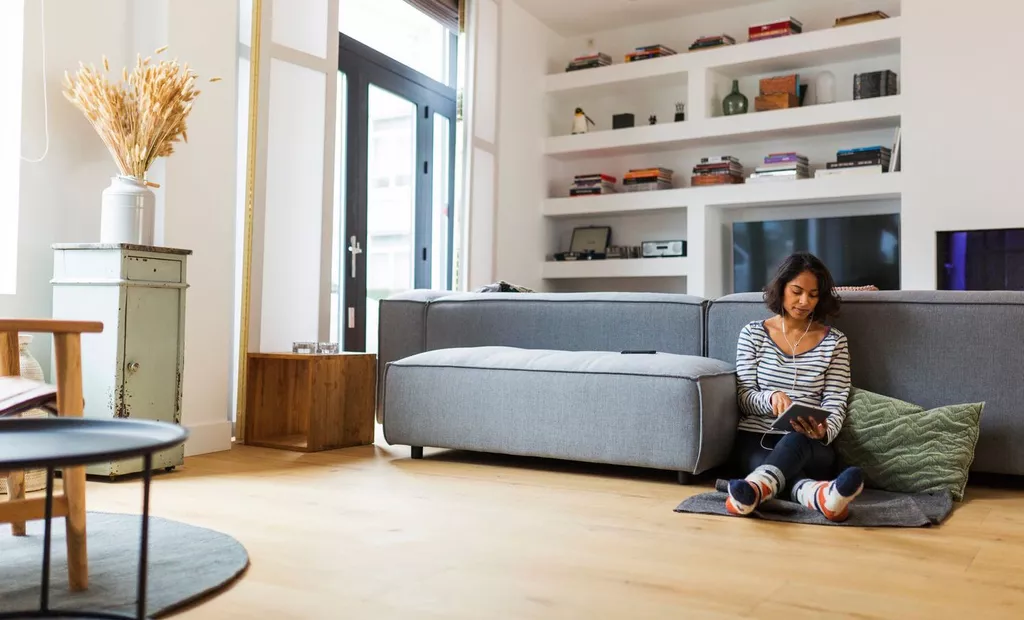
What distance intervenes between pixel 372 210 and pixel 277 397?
163cm

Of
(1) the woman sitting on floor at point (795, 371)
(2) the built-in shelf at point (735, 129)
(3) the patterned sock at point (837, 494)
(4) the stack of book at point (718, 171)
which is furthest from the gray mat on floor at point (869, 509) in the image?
(4) the stack of book at point (718, 171)

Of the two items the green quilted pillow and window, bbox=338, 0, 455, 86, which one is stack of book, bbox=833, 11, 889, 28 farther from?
the green quilted pillow

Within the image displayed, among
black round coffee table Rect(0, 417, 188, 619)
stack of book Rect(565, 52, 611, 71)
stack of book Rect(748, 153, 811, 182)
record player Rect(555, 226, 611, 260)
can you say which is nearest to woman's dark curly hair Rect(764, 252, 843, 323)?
black round coffee table Rect(0, 417, 188, 619)

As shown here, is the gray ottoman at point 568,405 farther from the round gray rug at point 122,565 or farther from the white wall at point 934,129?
the white wall at point 934,129

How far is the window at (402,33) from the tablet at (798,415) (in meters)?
3.34

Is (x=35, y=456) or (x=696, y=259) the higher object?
(x=696, y=259)

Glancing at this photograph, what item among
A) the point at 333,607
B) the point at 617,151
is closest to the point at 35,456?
the point at 333,607

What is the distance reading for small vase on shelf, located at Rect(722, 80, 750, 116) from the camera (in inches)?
236

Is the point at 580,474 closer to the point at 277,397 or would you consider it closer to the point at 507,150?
the point at 277,397

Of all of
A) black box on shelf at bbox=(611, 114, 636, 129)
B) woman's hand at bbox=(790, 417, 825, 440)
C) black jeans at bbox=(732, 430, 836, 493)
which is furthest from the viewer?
black box on shelf at bbox=(611, 114, 636, 129)

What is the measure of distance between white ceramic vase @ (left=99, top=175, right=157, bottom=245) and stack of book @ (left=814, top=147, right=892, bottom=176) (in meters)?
4.17

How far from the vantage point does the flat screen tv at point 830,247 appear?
18.1 feet

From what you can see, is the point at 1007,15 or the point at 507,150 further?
the point at 507,150

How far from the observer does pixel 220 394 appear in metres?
3.58
